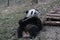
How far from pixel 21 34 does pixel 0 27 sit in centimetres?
125

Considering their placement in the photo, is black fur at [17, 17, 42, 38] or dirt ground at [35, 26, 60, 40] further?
black fur at [17, 17, 42, 38]

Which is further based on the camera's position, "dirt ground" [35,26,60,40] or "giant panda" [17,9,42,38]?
"giant panda" [17,9,42,38]

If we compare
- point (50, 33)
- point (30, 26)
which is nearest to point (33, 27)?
point (30, 26)

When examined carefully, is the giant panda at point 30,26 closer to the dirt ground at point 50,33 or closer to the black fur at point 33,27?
the black fur at point 33,27

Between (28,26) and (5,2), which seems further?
(5,2)

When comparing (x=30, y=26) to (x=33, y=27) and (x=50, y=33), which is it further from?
(x=50, y=33)

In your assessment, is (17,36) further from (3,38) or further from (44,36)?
(44,36)

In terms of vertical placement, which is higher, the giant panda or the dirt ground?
the giant panda

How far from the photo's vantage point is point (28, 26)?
5477 mm

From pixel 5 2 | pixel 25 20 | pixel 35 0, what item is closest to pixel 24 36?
pixel 25 20

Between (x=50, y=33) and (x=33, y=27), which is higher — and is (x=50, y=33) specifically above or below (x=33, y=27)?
below

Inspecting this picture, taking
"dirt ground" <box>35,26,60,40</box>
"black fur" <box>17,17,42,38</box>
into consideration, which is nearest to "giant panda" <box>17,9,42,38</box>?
"black fur" <box>17,17,42,38</box>

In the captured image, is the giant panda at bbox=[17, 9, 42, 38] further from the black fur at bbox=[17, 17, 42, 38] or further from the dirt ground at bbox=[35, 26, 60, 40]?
the dirt ground at bbox=[35, 26, 60, 40]

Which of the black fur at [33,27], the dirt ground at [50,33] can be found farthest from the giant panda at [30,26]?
the dirt ground at [50,33]
